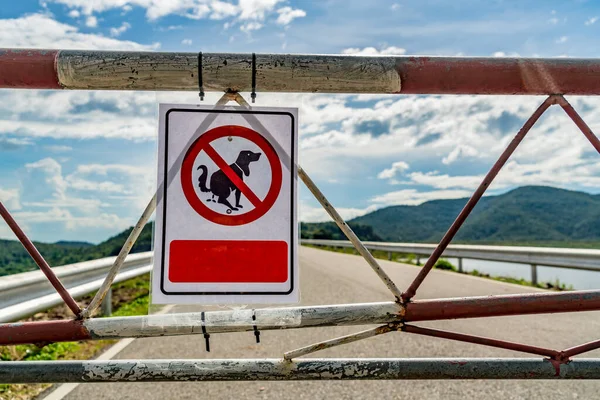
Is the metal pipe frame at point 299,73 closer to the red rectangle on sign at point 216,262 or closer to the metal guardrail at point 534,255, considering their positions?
the red rectangle on sign at point 216,262

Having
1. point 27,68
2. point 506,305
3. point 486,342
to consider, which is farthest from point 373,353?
point 27,68

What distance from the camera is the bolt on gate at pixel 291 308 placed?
1.90 m

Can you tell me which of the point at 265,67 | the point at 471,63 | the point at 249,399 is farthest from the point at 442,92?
the point at 249,399

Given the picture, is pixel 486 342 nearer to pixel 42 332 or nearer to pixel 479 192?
pixel 479 192

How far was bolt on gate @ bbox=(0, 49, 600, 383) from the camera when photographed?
6.23 ft

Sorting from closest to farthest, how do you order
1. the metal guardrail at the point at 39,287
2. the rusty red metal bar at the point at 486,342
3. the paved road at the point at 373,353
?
1. the rusty red metal bar at the point at 486,342
2. the paved road at the point at 373,353
3. the metal guardrail at the point at 39,287

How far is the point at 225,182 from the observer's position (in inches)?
75.1

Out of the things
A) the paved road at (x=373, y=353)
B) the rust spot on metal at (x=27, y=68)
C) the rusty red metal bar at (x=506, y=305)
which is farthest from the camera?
the paved road at (x=373, y=353)

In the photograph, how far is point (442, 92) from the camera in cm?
199

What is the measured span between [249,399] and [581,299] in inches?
89.2

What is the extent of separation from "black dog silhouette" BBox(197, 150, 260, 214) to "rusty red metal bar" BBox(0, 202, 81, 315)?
628 millimetres

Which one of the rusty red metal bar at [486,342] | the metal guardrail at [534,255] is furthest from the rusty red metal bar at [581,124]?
the metal guardrail at [534,255]

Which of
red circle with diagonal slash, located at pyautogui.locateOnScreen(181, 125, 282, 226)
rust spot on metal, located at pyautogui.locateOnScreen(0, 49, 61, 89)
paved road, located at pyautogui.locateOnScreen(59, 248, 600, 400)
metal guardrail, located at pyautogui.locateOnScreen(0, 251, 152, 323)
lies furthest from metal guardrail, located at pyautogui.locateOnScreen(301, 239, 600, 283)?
rust spot on metal, located at pyautogui.locateOnScreen(0, 49, 61, 89)

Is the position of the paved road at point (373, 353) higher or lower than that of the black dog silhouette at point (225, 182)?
lower
